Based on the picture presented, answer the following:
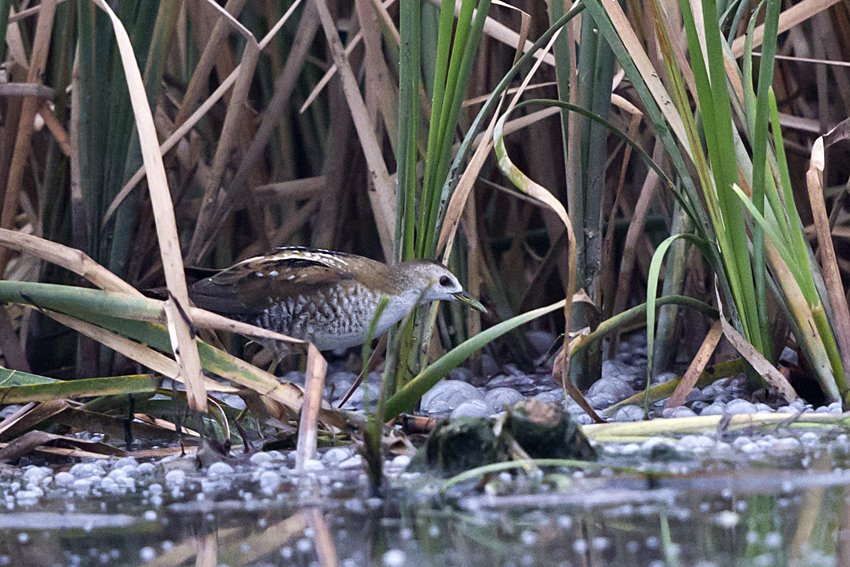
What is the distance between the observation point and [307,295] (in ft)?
9.82

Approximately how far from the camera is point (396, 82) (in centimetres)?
336

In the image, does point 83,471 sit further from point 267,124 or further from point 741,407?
point 267,124

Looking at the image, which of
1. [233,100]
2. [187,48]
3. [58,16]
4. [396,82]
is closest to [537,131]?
[396,82]

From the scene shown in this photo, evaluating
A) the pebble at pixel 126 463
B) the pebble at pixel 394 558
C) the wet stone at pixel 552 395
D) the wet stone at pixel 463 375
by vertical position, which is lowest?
the wet stone at pixel 463 375

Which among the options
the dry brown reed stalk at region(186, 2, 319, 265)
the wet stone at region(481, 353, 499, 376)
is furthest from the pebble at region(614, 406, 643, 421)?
the dry brown reed stalk at region(186, 2, 319, 265)

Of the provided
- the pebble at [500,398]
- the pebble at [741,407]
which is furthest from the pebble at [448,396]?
the pebble at [741,407]

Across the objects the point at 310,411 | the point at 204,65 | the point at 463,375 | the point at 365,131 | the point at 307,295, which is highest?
the point at 204,65

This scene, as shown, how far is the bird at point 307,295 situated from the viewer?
298 centimetres

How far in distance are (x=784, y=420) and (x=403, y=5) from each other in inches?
51.7

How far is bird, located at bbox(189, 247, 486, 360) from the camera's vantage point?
2.98 meters

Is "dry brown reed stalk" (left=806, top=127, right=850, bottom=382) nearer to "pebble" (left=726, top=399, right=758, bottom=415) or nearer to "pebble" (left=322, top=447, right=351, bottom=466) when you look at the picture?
"pebble" (left=726, top=399, right=758, bottom=415)

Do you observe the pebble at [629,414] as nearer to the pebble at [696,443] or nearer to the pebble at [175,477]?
the pebble at [696,443]

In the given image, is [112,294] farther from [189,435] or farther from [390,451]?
[390,451]

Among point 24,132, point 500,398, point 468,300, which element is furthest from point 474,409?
point 24,132
